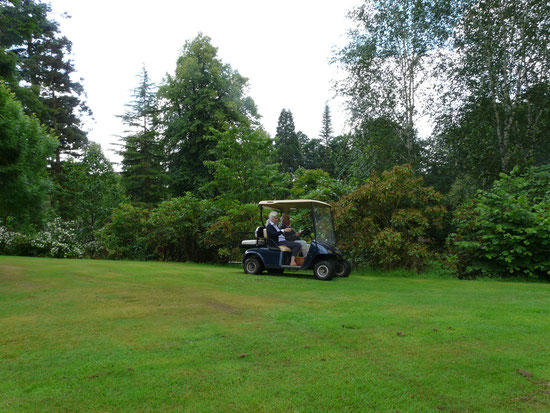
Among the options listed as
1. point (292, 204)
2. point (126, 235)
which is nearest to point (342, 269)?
point (292, 204)

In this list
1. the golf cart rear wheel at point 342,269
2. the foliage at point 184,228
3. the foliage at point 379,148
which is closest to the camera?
the golf cart rear wheel at point 342,269

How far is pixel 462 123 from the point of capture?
1442 centimetres

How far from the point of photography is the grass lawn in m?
2.34

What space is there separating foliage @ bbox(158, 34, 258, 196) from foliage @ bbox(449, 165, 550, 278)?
68.5 ft

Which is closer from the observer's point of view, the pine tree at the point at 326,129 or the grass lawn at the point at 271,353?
the grass lawn at the point at 271,353

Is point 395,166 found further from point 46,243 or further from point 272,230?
point 46,243

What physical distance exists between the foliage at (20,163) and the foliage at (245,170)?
255 inches

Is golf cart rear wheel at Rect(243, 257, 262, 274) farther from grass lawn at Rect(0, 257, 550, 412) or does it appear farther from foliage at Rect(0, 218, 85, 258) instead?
foliage at Rect(0, 218, 85, 258)

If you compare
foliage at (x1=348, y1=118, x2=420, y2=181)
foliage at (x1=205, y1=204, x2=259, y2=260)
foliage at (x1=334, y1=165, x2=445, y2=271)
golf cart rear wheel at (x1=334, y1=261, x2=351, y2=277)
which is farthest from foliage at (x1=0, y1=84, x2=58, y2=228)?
foliage at (x1=348, y1=118, x2=420, y2=181)

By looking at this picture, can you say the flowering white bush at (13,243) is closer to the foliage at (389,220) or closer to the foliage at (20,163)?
the foliage at (20,163)

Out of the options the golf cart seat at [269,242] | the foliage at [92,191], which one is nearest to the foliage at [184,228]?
the golf cart seat at [269,242]

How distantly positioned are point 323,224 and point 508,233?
14.2 feet

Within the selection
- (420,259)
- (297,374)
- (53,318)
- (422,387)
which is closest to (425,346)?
(422,387)

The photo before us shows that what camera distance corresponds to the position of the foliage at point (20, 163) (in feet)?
28.3
